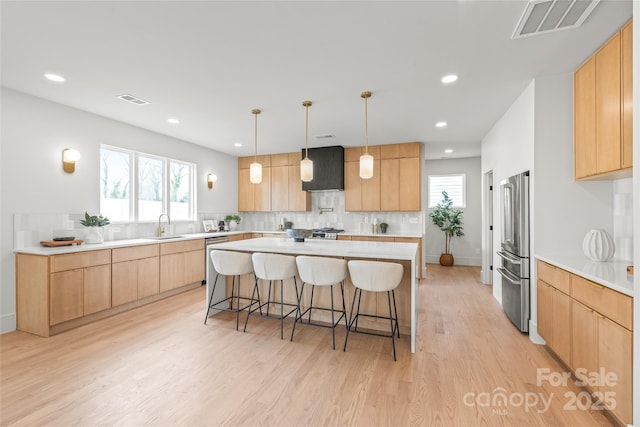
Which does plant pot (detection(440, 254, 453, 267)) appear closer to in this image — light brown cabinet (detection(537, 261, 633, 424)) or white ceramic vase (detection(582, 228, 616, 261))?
light brown cabinet (detection(537, 261, 633, 424))

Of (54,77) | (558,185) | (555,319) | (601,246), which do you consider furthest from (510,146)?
(54,77)

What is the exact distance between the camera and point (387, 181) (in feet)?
19.0

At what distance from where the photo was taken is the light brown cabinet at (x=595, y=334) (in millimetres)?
1621

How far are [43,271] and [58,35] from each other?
7.56 feet

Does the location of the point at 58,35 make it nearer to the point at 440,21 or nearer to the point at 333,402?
the point at 440,21

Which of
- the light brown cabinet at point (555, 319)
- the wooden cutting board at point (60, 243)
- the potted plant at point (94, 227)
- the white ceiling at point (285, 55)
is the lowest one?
the light brown cabinet at point (555, 319)

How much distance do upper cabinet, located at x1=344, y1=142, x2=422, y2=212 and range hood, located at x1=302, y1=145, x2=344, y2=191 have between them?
0.20 meters

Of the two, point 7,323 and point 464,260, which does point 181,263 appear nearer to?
point 7,323

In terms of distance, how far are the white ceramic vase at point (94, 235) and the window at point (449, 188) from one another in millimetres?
6709

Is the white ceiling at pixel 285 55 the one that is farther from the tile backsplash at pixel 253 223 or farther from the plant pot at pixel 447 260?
the plant pot at pixel 447 260

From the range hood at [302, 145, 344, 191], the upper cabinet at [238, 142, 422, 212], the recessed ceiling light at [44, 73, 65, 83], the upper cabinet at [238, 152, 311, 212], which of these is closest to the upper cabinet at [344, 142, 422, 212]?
the upper cabinet at [238, 142, 422, 212]

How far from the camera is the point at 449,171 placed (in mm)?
7250

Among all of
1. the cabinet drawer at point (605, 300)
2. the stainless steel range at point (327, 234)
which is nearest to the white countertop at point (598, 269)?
the cabinet drawer at point (605, 300)

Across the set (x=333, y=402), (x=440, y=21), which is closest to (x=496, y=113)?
(x=440, y=21)
